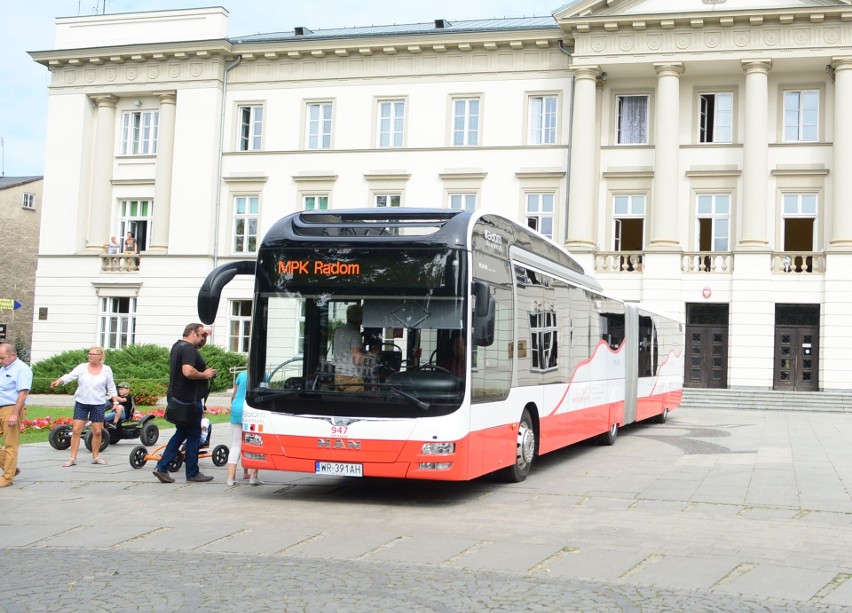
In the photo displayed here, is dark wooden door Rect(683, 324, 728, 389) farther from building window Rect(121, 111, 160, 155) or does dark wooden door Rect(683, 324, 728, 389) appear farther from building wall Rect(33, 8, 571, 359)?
building window Rect(121, 111, 160, 155)

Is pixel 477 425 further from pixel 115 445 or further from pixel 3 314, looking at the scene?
pixel 3 314

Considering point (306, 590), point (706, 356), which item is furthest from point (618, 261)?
point (306, 590)

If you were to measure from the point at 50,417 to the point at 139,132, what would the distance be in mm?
24374

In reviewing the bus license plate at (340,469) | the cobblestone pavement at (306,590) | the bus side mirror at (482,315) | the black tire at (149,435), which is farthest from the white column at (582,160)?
the cobblestone pavement at (306,590)

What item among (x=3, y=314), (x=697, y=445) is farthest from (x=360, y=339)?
(x=3, y=314)

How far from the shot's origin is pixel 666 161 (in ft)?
122

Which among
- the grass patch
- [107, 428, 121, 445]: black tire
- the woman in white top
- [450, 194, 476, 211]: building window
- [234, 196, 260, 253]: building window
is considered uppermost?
[450, 194, 476, 211]: building window

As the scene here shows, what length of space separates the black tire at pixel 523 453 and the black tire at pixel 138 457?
15.9 feet

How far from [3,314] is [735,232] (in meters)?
39.3

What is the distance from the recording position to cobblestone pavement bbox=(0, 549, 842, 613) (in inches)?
266

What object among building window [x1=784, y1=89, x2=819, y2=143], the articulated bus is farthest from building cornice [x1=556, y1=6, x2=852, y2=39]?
the articulated bus

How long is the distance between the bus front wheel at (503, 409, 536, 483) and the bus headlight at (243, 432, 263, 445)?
333 centimetres

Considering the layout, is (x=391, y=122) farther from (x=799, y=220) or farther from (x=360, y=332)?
(x=360, y=332)

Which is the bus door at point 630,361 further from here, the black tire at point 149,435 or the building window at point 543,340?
the black tire at point 149,435
